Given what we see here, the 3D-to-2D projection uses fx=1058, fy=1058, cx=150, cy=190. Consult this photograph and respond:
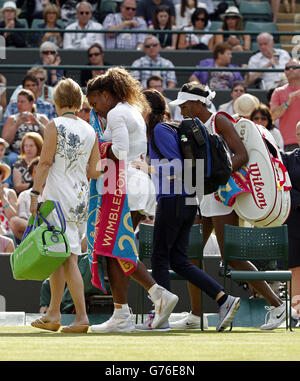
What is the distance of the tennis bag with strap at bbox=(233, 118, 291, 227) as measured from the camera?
8463mm

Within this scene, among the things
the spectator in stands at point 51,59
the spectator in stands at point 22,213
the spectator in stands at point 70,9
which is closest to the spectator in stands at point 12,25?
the spectator in stands at point 70,9

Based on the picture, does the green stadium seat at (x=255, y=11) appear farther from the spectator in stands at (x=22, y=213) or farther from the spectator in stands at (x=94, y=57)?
the spectator in stands at (x=22, y=213)

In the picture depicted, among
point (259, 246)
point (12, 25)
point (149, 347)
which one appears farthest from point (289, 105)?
point (149, 347)

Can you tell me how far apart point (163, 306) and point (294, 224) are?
8.32ft

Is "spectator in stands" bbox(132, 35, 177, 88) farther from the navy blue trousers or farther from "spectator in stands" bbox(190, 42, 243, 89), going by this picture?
the navy blue trousers

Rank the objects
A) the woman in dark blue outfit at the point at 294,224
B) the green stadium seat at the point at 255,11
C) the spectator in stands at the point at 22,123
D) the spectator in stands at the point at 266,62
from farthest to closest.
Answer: the green stadium seat at the point at 255,11 < the spectator in stands at the point at 266,62 < the spectator in stands at the point at 22,123 < the woman in dark blue outfit at the point at 294,224

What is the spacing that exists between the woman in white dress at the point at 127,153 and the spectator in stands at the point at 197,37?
8.35 m

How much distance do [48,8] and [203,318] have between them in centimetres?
880

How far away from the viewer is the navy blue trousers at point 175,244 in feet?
25.2

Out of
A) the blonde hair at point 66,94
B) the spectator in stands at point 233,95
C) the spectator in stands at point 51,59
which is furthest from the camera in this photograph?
the spectator in stands at point 51,59

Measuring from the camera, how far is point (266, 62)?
1536cm

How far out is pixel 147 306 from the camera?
1069 cm

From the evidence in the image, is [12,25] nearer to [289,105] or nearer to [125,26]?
[125,26]

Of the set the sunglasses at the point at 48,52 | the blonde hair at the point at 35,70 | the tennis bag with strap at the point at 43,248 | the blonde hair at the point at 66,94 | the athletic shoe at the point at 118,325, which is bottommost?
the athletic shoe at the point at 118,325
